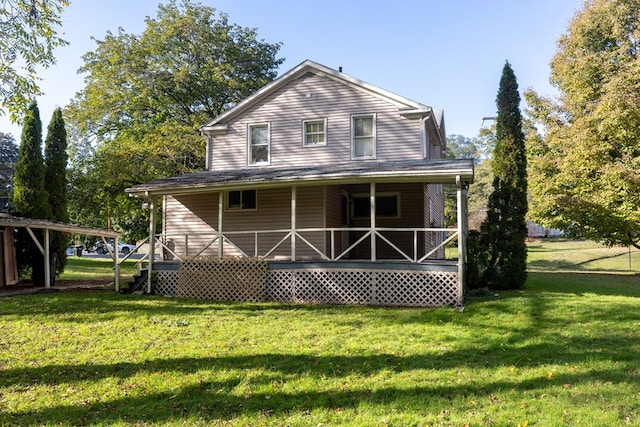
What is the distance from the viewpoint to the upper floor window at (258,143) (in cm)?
1605

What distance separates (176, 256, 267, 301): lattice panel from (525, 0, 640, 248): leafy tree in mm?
14334

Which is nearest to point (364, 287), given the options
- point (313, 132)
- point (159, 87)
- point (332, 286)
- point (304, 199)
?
point (332, 286)

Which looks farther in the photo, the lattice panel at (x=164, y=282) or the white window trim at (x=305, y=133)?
the white window trim at (x=305, y=133)

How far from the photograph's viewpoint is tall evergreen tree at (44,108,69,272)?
703 inches

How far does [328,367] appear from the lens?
20.0 feet

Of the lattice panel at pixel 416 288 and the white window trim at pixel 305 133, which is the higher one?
the white window trim at pixel 305 133

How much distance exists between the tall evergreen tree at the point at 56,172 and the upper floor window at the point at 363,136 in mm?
12059

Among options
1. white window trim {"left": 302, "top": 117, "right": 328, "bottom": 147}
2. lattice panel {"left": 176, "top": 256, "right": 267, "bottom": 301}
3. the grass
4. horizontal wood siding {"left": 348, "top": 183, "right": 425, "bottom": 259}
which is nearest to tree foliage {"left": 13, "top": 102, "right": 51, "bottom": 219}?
the grass

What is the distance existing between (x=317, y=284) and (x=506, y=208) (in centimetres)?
647

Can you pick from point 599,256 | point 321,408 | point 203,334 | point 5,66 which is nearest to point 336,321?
point 203,334

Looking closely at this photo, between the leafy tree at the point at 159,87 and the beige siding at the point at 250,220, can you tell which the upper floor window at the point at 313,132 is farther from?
the leafy tree at the point at 159,87

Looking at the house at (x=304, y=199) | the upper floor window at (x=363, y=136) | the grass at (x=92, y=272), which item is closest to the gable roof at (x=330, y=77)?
the house at (x=304, y=199)

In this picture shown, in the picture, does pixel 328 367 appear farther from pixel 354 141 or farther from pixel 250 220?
pixel 354 141

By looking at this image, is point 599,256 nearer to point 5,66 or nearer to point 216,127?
point 216,127
